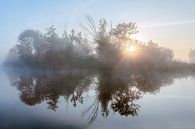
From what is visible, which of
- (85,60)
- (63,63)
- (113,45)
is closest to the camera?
(113,45)

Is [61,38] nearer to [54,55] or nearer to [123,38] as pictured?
[54,55]

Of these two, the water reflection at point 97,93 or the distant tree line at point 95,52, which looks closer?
the water reflection at point 97,93

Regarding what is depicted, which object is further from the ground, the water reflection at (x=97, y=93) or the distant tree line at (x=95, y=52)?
the distant tree line at (x=95, y=52)

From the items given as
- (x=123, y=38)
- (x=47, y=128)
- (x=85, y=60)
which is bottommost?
(x=47, y=128)

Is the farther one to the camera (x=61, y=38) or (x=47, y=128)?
(x=61, y=38)

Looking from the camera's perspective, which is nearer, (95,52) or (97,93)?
(97,93)

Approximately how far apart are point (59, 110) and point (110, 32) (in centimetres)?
4187

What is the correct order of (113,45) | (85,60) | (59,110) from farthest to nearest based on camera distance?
(85,60) < (113,45) < (59,110)

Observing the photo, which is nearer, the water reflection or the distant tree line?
the water reflection

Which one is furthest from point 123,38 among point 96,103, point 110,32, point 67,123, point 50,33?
point 67,123

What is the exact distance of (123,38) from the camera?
52.5 metres

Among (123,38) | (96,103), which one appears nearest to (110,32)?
(123,38)

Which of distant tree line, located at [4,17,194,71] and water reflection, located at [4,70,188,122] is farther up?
distant tree line, located at [4,17,194,71]

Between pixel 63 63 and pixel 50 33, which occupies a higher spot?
pixel 50 33
